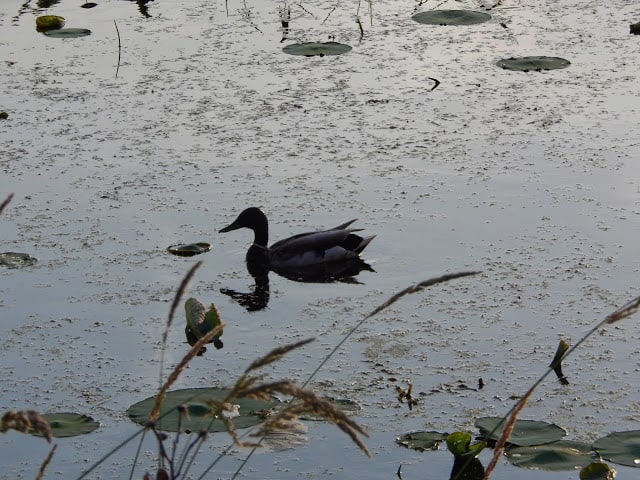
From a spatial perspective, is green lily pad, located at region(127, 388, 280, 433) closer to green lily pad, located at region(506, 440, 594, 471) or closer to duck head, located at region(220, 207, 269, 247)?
green lily pad, located at region(506, 440, 594, 471)

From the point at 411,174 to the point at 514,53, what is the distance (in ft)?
7.61

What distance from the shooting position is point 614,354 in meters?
4.79

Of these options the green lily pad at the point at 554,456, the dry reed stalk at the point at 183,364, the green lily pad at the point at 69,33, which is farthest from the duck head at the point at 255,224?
the green lily pad at the point at 69,33

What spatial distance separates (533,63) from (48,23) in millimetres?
3909

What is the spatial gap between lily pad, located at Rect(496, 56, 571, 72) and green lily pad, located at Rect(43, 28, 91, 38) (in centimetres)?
335

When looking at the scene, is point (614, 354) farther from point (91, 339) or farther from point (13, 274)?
point (13, 274)

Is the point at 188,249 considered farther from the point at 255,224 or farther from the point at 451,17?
the point at 451,17

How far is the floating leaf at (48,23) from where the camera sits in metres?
9.80

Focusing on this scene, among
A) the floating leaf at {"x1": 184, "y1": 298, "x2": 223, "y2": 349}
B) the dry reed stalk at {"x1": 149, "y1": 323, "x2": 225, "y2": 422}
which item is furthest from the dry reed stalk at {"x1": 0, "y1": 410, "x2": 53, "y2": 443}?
the floating leaf at {"x1": 184, "y1": 298, "x2": 223, "y2": 349}

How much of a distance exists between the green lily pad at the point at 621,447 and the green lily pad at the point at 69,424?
165 cm

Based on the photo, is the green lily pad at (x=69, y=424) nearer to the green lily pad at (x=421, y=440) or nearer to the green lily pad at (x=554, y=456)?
the green lily pad at (x=421, y=440)

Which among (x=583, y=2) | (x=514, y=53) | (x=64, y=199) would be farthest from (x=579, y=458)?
(x=583, y=2)

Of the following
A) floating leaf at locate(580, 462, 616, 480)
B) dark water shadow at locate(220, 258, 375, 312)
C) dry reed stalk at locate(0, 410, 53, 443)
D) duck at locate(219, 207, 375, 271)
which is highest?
dry reed stalk at locate(0, 410, 53, 443)

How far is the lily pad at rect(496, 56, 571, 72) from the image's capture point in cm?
824
